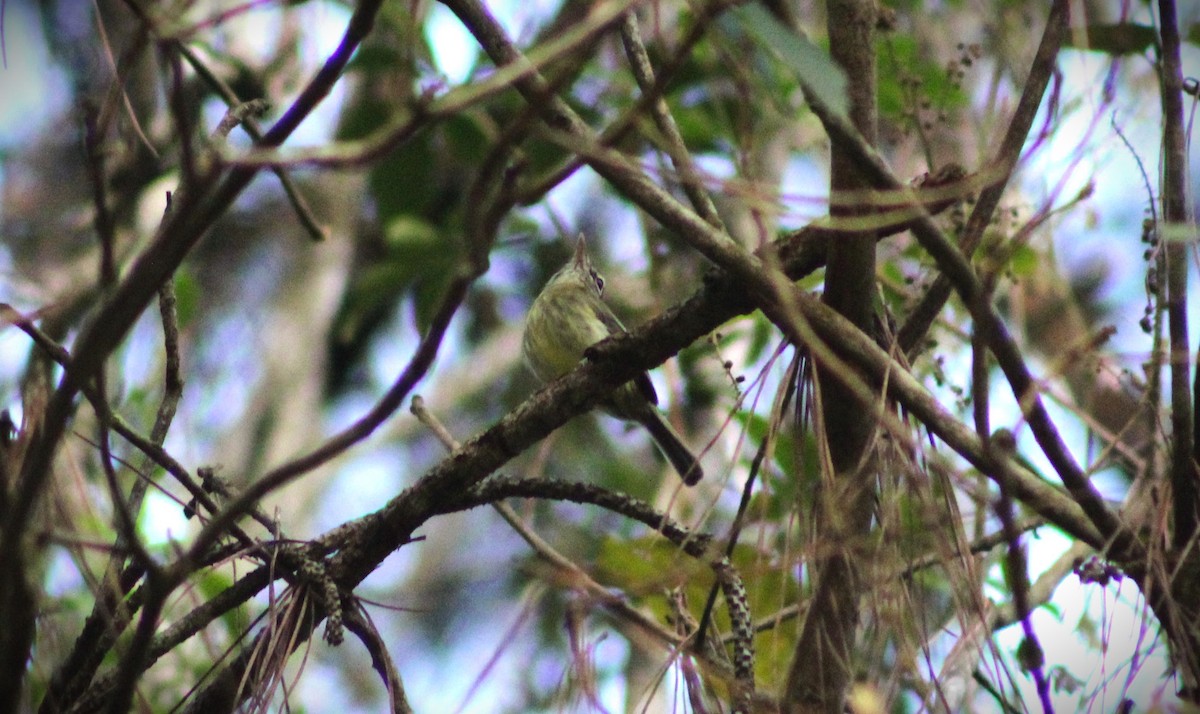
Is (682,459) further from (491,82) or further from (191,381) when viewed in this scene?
(191,381)

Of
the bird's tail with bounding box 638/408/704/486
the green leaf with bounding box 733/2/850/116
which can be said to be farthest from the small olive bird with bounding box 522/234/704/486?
the green leaf with bounding box 733/2/850/116

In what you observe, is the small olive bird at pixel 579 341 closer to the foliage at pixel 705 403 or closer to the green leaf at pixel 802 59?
the foliage at pixel 705 403

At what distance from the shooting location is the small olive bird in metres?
4.76

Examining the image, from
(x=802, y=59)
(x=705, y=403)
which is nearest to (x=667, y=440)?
(x=705, y=403)

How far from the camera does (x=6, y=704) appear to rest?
5.43 ft

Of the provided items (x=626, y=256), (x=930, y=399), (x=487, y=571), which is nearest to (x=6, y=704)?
(x=930, y=399)

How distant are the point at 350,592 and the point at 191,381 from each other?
6.49 m

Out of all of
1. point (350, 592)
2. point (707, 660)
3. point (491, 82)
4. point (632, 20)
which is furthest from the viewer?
point (632, 20)

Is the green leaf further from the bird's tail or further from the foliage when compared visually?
the bird's tail

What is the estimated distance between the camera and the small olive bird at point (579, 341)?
4.76 meters

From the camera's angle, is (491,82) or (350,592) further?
(350,592)

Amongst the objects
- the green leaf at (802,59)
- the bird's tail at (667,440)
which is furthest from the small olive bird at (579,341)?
the green leaf at (802,59)

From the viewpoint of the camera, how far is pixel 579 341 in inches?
196

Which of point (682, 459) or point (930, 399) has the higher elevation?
point (682, 459)
